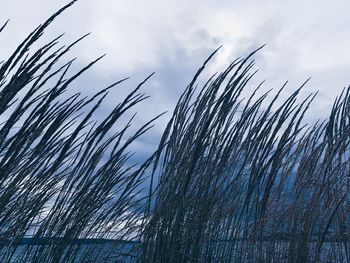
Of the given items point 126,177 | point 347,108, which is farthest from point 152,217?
point 347,108

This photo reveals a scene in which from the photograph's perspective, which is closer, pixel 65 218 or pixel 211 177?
pixel 65 218

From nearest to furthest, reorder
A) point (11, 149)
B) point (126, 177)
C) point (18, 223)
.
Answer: point (11, 149) < point (18, 223) < point (126, 177)

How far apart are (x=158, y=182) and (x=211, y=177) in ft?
0.66

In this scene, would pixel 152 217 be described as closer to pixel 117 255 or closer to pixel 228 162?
pixel 117 255

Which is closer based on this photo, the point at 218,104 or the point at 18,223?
the point at 18,223

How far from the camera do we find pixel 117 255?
6.73 ft

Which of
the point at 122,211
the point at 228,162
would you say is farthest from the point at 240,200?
the point at 122,211

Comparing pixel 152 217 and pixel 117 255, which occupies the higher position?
pixel 152 217

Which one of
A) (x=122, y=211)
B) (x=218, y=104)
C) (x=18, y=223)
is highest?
(x=218, y=104)

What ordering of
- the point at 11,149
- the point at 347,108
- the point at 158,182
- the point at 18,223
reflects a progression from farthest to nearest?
the point at 347,108 → the point at 158,182 → the point at 18,223 → the point at 11,149

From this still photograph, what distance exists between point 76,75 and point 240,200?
121 centimetres

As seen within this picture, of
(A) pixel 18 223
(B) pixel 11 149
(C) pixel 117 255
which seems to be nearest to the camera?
(B) pixel 11 149

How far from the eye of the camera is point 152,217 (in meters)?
2.11

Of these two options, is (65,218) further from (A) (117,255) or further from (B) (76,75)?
(B) (76,75)
